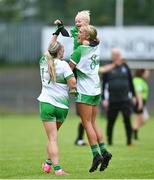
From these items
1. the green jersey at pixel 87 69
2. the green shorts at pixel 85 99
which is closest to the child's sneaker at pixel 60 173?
the green shorts at pixel 85 99

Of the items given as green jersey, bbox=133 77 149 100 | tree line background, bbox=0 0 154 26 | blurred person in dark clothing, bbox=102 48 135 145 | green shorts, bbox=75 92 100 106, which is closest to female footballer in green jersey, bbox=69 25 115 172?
green shorts, bbox=75 92 100 106

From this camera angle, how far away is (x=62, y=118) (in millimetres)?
13641

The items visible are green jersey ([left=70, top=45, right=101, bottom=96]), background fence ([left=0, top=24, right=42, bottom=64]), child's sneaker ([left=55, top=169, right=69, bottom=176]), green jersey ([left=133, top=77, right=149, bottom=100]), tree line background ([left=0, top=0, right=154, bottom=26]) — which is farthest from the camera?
background fence ([left=0, top=24, right=42, bottom=64])

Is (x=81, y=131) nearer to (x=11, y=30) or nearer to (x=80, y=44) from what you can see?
(x=80, y=44)

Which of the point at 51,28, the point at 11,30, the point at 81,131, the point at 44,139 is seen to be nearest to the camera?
the point at 81,131

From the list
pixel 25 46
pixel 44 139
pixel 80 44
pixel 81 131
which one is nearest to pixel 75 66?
pixel 80 44

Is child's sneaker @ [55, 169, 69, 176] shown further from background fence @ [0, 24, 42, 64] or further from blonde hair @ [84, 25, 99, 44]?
background fence @ [0, 24, 42, 64]

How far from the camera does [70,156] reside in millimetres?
17078

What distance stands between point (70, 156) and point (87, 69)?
3.70 m

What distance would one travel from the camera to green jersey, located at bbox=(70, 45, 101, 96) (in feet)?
44.9

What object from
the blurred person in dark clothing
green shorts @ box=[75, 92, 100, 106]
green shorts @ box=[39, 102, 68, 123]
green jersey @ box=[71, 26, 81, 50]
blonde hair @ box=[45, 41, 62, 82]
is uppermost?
green jersey @ box=[71, 26, 81, 50]

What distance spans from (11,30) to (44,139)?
2300 centimetres

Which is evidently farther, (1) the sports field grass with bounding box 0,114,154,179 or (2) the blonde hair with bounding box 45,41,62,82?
(1) the sports field grass with bounding box 0,114,154,179

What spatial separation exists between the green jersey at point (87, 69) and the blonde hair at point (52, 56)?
334mm
